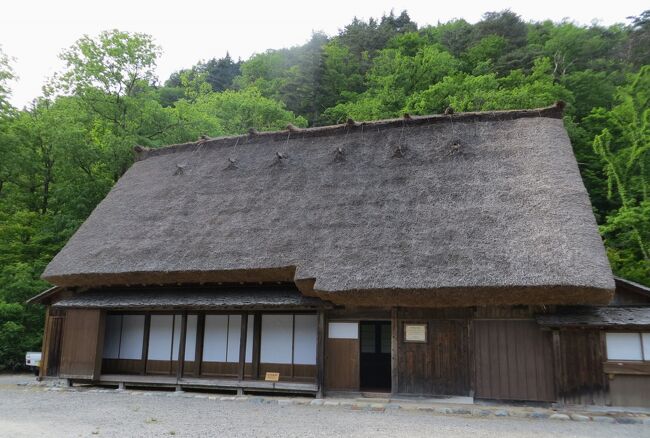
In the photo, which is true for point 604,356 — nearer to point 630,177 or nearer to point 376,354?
point 376,354

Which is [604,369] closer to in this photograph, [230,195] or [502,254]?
[502,254]

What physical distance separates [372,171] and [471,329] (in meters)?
5.17

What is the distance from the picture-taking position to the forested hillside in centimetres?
1844

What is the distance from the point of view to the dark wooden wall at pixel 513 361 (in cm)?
1023

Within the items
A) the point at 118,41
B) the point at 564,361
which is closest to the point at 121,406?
the point at 564,361

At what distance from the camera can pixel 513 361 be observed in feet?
34.3

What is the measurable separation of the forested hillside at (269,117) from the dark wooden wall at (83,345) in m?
4.86

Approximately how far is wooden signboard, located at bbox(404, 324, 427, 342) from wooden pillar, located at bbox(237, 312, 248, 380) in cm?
424

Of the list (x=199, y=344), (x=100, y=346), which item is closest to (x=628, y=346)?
(x=199, y=344)

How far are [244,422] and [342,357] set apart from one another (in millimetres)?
3647

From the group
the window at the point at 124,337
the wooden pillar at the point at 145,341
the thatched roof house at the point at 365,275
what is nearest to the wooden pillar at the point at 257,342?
the thatched roof house at the point at 365,275

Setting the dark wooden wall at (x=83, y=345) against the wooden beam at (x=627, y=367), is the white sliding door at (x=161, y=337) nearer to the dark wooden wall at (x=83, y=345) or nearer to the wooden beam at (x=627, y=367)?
the dark wooden wall at (x=83, y=345)

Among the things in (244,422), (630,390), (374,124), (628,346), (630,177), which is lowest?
(244,422)

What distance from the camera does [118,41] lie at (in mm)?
22656
